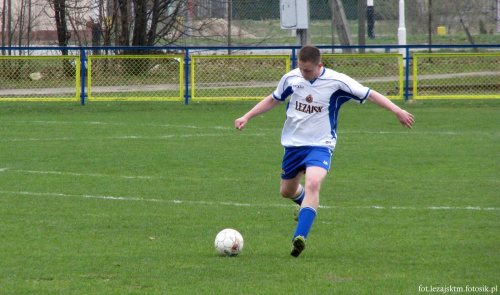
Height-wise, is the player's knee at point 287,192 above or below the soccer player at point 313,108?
below

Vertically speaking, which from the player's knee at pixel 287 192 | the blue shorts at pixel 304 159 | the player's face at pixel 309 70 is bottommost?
the player's knee at pixel 287 192

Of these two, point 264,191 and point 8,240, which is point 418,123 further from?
point 8,240

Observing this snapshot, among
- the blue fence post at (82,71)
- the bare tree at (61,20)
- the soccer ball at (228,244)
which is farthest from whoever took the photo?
the bare tree at (61,20)

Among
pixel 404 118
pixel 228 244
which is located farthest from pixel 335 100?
pixel 228 244

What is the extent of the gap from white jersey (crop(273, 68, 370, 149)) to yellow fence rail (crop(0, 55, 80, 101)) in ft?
46.0

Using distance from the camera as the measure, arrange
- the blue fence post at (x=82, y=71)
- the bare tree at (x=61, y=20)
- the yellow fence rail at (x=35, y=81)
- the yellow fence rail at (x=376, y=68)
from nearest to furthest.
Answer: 1. the blue fence post at (x=82, y=71)
2. the yellow fence rail at (x=376, y=68)
3. the yellow fence rail at (x=35, y=81)
4. the bare tree at (x=61, y=20)

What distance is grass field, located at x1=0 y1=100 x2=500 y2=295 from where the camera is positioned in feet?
17.2

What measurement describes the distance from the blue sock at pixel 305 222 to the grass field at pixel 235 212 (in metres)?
0.22

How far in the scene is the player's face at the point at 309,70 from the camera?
6.12 meters

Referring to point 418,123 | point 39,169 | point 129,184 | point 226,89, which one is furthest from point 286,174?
point 226,89

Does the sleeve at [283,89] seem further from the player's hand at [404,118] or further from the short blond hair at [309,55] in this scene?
the player's hand at [404,118]

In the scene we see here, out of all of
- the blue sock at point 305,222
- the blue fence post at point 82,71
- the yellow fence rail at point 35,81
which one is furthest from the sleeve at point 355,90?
the yellow fence rail at point 35,81

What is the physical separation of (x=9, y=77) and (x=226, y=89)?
593 cm

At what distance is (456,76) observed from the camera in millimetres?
21781
